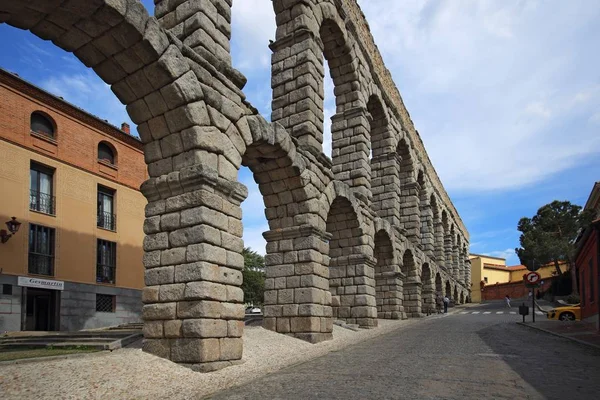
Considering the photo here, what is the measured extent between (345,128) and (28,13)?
38.0 feet

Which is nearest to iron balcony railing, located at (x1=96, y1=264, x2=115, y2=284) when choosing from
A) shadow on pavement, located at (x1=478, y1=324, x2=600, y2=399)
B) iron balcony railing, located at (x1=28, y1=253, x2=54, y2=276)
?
iron balcony railing, located at (x1=28, y1=253, x2=54, y2=276)

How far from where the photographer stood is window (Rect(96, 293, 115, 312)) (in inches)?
731

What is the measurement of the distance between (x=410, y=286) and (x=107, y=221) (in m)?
13.3

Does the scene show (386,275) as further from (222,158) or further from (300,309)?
(222,158)

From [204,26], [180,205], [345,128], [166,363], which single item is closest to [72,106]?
[345,128]

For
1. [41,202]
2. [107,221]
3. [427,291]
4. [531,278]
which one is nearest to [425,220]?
[427,291]

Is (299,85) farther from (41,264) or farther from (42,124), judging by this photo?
(41,264)

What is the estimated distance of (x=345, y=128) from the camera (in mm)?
17188

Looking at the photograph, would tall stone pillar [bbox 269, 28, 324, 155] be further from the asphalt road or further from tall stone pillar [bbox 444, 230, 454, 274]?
tall stone pillar [bbox 444, 230, 454, 274]

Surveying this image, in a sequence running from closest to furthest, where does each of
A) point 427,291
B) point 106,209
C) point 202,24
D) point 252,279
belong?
point 202,24 < point 106,209 < point 427,291 < point 252,279

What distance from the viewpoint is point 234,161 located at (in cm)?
859

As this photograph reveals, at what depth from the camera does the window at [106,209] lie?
64.3ft

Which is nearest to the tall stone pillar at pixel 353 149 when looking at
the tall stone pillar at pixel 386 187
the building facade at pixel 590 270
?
the tall stone pillar at pixel 386 187

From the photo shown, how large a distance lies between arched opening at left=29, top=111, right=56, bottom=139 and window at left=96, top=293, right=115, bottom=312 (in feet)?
20.0
